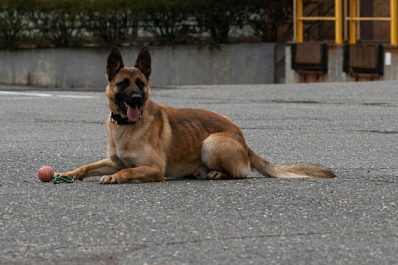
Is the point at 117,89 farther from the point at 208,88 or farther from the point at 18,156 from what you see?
the point at 208,88

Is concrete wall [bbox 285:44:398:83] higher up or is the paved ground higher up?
concrete wall [bbox 285:44:398:83]

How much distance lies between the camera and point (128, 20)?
1065 inches

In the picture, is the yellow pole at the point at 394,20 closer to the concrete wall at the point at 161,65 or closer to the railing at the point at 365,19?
the railing at the point at 365,19

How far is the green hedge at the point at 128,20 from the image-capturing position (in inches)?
1046

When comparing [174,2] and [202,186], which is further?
[174,2]

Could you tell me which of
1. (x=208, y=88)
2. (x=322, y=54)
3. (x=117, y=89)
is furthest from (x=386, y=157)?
(x=322, y=54)

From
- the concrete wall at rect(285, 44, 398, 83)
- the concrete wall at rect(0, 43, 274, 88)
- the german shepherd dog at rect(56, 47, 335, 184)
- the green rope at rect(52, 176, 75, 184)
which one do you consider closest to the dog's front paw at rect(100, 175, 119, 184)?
the german shepherd dog at rect(56, 47, 335, 184)

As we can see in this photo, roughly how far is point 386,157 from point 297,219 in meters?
3.59

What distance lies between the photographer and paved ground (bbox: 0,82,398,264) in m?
4.62

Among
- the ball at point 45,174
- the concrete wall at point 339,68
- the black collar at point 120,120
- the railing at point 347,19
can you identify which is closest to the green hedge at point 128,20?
the railing at point 347,19

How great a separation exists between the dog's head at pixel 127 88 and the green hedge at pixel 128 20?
19.6 meters

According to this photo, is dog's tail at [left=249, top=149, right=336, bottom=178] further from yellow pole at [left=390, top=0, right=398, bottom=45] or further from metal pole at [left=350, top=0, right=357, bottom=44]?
metal pole at [left=350, top=0, right=357, bottom=44]

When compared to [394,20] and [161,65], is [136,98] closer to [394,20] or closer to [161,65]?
[394,20]

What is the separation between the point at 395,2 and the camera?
66.6 feet
